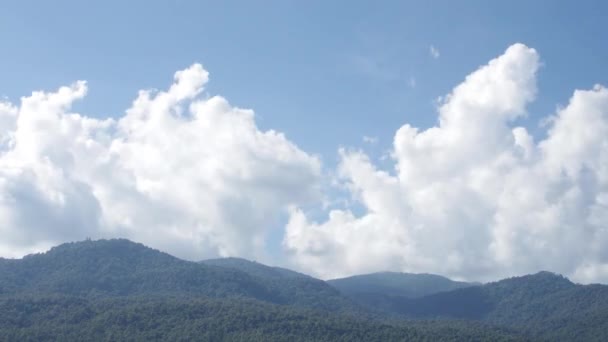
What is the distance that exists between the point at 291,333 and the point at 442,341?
37400 millimetres

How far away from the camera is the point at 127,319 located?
19662cm

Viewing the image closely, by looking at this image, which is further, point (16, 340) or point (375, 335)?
A: point (375, 335)

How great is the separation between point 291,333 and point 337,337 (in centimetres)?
1137

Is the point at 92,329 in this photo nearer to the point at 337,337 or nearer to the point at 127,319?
the point at 127,319

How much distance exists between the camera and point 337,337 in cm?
19650

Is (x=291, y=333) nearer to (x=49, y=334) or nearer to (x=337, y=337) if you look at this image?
(x=337, y=337)

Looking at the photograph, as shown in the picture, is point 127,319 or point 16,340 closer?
point 16,340

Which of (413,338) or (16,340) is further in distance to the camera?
(413,338)

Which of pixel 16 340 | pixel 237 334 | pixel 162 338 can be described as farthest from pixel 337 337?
pixel 16 340

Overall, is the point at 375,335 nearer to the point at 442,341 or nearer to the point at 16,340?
the point at 442,341

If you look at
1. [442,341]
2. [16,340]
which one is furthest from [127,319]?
[442,341]

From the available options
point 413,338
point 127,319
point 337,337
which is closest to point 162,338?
point 127,319

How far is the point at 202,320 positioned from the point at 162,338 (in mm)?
13271

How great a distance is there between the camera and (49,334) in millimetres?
189875
